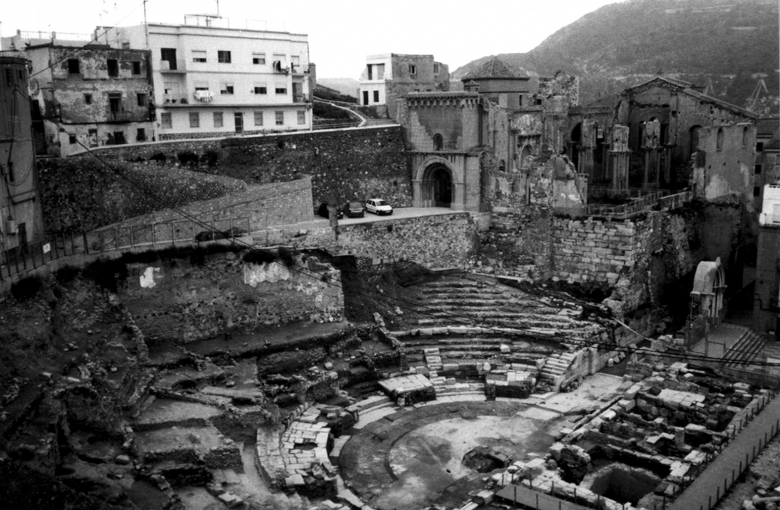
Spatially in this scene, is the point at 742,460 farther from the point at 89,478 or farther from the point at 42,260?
the point at 42,260

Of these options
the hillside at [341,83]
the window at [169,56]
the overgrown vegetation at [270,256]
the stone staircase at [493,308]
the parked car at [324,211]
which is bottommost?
the stone staircase at [493,308]

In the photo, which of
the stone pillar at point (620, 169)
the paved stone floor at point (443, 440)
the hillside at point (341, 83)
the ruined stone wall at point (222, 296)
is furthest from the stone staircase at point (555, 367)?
the hillside at point (341, 83)

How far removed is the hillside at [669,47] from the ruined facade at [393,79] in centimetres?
2459

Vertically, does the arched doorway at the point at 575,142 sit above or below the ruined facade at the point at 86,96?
below

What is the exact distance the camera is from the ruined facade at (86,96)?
37.9 m

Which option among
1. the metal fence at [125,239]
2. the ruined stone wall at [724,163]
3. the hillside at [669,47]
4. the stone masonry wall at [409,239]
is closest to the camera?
the metal fence at [125,239]

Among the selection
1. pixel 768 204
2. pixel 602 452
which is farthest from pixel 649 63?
pixel 602 452

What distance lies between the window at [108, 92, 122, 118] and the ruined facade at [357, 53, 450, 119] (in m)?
25.4

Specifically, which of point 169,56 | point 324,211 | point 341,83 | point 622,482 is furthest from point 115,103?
point 341,83

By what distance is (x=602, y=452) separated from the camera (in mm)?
26938

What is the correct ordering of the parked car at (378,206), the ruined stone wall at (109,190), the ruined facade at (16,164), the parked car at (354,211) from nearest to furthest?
the ruined facade at (16,164) → the ruined stone wall at (109,190) → the parked car at (354,211) → the parked car at (378,206)

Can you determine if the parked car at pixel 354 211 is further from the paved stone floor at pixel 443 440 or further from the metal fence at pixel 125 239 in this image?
the paved stone floor at pixel 443 440

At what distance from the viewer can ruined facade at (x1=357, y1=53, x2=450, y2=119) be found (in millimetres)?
62750

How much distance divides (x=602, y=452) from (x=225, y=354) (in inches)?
568
